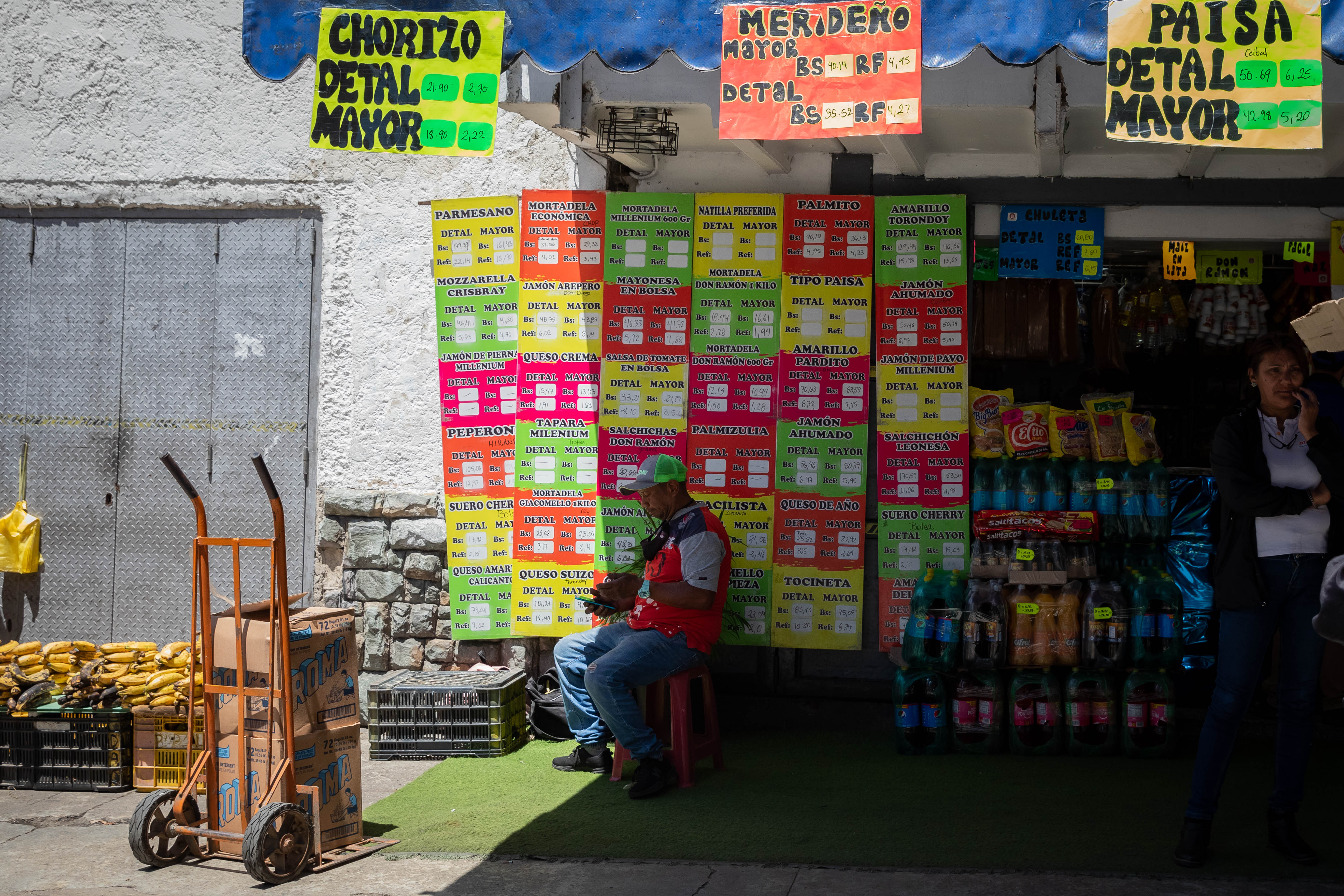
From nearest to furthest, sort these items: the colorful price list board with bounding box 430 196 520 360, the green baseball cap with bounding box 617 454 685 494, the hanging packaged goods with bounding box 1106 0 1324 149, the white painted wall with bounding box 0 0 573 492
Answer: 1. the hanging packaged goods with bounding box 1106 0 1324 149
2. the green baseball cap with bounding box 617 454 685 494
3. the colorful price list board with bounding box 430 196 520 360
4. the white painted wall with bounding box 0 0 573 492

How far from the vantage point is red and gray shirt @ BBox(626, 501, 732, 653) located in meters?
5.76

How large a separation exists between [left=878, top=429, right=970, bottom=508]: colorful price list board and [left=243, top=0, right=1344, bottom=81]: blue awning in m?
2.83

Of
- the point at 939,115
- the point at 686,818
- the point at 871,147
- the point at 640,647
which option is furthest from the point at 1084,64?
the point at 686,818

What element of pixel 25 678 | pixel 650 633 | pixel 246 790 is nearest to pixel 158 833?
pixel 246 790

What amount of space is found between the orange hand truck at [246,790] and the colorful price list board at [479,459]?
7.21ft

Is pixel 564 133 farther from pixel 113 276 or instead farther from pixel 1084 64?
pixel 113 276

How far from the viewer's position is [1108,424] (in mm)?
6527

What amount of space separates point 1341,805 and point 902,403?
9.63ft

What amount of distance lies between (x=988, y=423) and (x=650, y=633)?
2352mm

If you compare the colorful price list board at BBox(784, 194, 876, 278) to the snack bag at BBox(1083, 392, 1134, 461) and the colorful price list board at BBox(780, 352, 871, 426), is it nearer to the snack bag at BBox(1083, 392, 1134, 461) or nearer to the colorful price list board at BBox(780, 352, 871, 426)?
the colorful price list board at BBox(780, 352, 871, 426)

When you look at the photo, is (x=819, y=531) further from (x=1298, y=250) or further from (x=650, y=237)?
(x=1298, y=250)

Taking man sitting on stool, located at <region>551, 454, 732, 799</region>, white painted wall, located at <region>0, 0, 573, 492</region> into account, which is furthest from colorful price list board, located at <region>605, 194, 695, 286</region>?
man sitting on stool, located at <region>551, 454, 732, 799</region>

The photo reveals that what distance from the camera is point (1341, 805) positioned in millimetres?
5230

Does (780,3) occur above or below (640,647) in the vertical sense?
above
